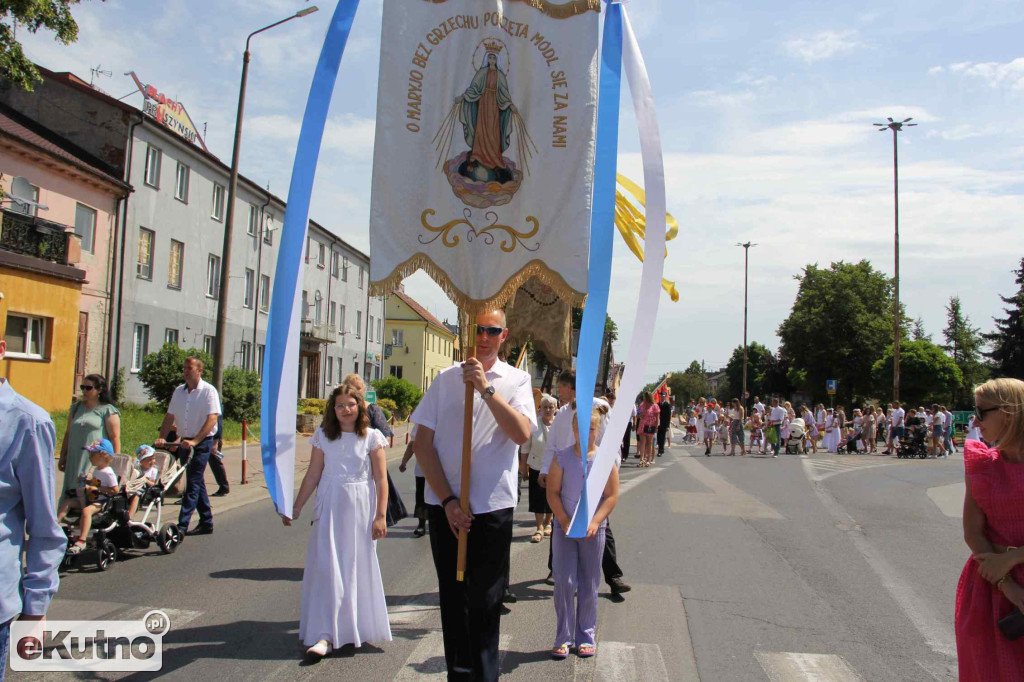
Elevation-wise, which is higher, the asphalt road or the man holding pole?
the man holding pole

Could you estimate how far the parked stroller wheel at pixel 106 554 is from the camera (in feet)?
24.0

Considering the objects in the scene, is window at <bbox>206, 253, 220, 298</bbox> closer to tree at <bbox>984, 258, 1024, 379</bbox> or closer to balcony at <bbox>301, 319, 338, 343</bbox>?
balcony at <bbox>301, 319, 338, 343</bbox>

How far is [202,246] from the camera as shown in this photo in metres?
32.6

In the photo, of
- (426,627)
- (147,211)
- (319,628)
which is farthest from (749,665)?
(147,211)

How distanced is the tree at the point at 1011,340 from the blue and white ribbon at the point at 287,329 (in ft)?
193

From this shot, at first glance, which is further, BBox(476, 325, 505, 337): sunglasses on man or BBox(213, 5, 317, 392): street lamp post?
BBox(213, 5, 317, 392): street lamp post

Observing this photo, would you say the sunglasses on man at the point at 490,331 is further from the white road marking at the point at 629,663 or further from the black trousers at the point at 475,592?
the white road marking at the point at 629,663

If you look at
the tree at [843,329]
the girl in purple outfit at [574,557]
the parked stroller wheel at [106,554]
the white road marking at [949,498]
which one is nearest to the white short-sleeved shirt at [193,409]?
the parked stroller wheel at [106,554]

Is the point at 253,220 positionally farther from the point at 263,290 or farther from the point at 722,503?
the point at 722,503

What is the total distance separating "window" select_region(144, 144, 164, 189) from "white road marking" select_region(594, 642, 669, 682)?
2833 centimetres

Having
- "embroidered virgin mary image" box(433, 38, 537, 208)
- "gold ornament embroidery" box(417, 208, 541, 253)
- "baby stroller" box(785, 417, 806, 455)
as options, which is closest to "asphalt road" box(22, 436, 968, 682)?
"gold ornament embroidery" box(417, 208, 541, 253)

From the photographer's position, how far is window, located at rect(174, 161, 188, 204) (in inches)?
1208

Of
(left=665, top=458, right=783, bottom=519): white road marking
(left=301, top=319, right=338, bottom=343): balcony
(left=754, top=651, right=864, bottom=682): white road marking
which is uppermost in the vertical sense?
(left=301, top=319, right=338, bottom=343): balcony

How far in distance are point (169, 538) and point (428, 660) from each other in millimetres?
4386
